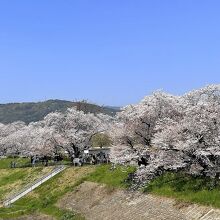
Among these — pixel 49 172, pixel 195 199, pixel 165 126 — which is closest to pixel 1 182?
pixel 49 172

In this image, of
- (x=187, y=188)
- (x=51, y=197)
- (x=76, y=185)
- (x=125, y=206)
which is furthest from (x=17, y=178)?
(x=187, y=188)

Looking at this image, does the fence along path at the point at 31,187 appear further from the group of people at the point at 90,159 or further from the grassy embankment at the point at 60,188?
the group of people at the point at 90,159

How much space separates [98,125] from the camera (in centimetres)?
7831

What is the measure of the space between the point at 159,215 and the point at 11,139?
80593 mm

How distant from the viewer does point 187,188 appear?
3844cm

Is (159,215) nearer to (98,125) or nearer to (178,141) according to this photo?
(178,141)

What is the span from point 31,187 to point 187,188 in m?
28.3

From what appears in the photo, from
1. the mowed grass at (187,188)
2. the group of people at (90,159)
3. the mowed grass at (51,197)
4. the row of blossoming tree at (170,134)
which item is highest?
the row of blossoming tree at (170,134)

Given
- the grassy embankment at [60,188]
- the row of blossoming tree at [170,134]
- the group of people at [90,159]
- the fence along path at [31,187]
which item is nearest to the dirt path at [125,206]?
the grassy embankment at [60,188]

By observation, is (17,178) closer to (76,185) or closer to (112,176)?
(76,185)

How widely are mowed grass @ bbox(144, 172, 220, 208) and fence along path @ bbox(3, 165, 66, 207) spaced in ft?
72.3

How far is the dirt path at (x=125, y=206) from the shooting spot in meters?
34.5

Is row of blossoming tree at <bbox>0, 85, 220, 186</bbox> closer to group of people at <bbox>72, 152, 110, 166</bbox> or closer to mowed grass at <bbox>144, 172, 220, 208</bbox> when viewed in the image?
mowed grass at <bbox>144, 172, 220, 208</bbox>

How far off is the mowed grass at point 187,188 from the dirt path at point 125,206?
0.64 meters
